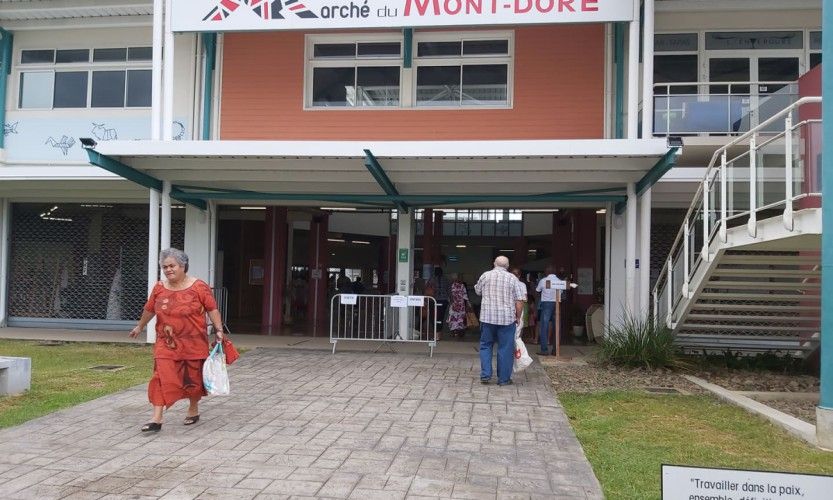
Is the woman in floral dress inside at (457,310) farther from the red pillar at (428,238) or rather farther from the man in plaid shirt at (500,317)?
the man in plaid shirt at (500,317)

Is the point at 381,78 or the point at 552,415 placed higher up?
the point at 381,78

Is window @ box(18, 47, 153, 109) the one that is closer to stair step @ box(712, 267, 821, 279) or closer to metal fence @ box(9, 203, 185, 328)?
metal fence @ box(9, 203, 185, 328)

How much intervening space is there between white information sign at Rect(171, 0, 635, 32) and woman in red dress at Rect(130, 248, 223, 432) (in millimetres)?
7445

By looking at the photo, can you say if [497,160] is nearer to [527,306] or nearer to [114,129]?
[527,306]

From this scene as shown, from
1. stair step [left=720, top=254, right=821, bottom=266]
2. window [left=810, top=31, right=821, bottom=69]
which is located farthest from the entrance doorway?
stair step [left=720, top=254, right=821, bottom=266]

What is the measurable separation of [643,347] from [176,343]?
6792 millimetres

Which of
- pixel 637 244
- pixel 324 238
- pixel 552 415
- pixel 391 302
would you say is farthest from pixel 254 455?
pixel 324 238

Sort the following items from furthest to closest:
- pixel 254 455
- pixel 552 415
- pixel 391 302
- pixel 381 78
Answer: pixel 381 78 < pixel 391 302 < pixel 552 415 < pixel 254 455

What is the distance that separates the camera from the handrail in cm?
704

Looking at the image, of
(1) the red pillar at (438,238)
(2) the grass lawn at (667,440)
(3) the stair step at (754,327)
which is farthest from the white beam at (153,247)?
(3) the stair step at (754,327)

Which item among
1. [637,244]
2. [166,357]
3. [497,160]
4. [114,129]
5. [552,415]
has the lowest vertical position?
[552,415]

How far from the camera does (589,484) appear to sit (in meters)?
4.73

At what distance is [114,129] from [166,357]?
1018 centimetres

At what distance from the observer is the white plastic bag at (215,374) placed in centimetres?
611
